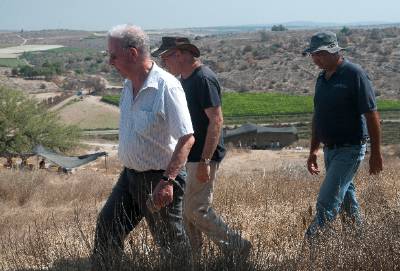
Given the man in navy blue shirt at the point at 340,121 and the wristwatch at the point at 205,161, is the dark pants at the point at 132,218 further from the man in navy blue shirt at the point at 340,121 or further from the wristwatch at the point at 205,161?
the man in navy blue shirt at the point at 340,121

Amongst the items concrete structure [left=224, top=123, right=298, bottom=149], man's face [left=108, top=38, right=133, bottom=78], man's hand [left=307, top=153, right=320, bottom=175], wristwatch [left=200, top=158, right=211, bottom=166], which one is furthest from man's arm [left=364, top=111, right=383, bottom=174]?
concrete structure [left=224, top=123, right=298, bottom=149]

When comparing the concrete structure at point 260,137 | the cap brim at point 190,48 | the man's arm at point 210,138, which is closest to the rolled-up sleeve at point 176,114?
the man's arm at point 210,138

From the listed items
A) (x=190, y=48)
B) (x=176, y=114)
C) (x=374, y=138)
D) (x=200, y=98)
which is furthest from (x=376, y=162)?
(x=176, y=114)

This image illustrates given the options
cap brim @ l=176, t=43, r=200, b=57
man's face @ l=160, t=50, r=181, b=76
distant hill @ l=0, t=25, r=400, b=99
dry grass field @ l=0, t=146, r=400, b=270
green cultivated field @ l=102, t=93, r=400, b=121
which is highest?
cap brim @ l=176, t=43, r=200, b=57

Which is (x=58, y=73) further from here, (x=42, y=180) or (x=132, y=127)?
(x=132, y=127)

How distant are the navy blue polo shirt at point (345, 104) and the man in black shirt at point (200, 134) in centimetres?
81

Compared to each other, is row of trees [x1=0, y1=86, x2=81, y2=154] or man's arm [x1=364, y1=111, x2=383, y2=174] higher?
man's arm [x1=364, y1=111, x2=383, y2=174]

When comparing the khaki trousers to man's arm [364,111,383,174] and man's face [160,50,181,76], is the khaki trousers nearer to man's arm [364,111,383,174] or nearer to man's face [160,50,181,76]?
man's face [160,50,181,76]

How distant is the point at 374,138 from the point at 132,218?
1850 mm

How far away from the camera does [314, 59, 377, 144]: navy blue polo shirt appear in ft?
16.4

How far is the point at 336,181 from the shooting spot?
504 cm

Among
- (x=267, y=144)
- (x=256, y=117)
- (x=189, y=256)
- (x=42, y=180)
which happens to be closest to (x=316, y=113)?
(x=189, y=256)

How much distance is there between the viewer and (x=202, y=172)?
4.85 meters

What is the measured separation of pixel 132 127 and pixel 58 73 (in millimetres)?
91799
